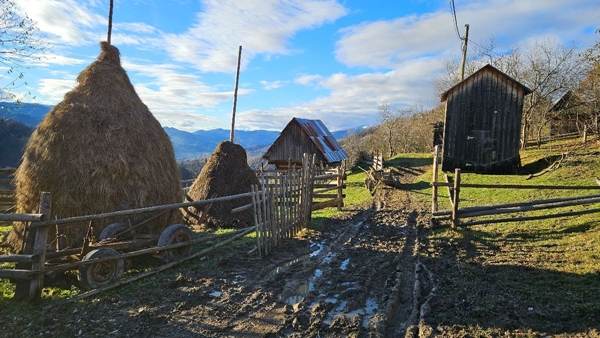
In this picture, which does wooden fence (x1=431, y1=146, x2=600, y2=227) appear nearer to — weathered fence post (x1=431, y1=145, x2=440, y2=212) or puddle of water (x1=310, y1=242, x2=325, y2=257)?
weathered fence post (x1=431, y1=145, x2=440, y2=212)

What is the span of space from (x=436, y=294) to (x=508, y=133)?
17755mm

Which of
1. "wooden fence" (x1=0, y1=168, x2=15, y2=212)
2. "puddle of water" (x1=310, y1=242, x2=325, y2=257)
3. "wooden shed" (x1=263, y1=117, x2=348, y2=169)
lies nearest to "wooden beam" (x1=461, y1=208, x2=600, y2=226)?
"puddle of water" (x1=310, y1=242, x2=325, y2=257)

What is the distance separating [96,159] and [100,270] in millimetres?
2483

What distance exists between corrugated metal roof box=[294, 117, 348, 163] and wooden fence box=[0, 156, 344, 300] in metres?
21.9

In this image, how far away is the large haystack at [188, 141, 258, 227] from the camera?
1259cm

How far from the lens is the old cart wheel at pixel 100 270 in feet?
20.6

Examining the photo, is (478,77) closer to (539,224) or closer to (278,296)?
(539,224)

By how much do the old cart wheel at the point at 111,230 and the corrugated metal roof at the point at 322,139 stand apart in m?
25.5

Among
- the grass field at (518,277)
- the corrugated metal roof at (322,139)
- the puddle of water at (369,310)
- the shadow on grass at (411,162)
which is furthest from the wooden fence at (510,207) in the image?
the corrugated metal roof at (322,139)

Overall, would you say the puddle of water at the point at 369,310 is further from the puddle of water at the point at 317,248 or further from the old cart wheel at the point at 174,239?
the old cart wheel at the point at 174,239

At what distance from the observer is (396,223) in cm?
1212

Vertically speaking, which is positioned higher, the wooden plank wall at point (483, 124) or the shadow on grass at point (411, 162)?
the wooden plank wall at point (483, 124)

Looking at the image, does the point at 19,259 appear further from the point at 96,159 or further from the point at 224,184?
the point at 224,184

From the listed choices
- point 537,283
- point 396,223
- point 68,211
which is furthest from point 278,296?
point 396,223
